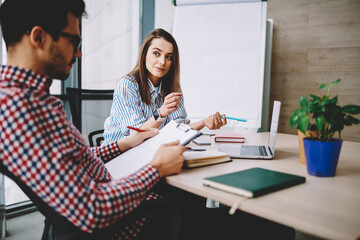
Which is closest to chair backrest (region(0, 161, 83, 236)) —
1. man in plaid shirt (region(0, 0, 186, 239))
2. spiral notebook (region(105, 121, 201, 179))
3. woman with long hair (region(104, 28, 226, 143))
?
man in plaid shirt (region(0, 0, 186, 239))

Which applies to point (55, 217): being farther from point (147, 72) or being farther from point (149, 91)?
point (147, 72)

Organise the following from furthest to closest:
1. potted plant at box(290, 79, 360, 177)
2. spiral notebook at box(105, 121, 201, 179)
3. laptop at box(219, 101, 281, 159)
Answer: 1. laptop at box(219, 101, 281, 159)
2. spiral notebook at box(105, 121, 201, 179)
3. potted plant at box(290, 79, 360, 177)

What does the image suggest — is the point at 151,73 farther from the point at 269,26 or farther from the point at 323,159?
the point at 269,26

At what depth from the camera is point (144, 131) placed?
50.3 inches

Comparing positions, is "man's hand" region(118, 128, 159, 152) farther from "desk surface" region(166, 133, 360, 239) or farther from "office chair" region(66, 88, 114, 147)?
"office chair" region(66, 88, 114, 147)

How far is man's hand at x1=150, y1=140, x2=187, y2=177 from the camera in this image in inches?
34.8

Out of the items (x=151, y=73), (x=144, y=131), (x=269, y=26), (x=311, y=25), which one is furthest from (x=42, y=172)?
(x=311, y=25)

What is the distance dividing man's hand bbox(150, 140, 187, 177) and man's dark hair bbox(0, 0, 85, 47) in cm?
46

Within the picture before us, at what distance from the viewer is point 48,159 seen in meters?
0.65

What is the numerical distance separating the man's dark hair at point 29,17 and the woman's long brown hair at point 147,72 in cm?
106

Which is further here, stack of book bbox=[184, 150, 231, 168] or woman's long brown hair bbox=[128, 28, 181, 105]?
woman's long brown hair bbox=[128, 28, 181, 105]

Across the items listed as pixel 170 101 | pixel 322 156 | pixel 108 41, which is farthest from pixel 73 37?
pixel 108 41

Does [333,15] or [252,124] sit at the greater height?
[333,15]

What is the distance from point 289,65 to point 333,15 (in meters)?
0.61
